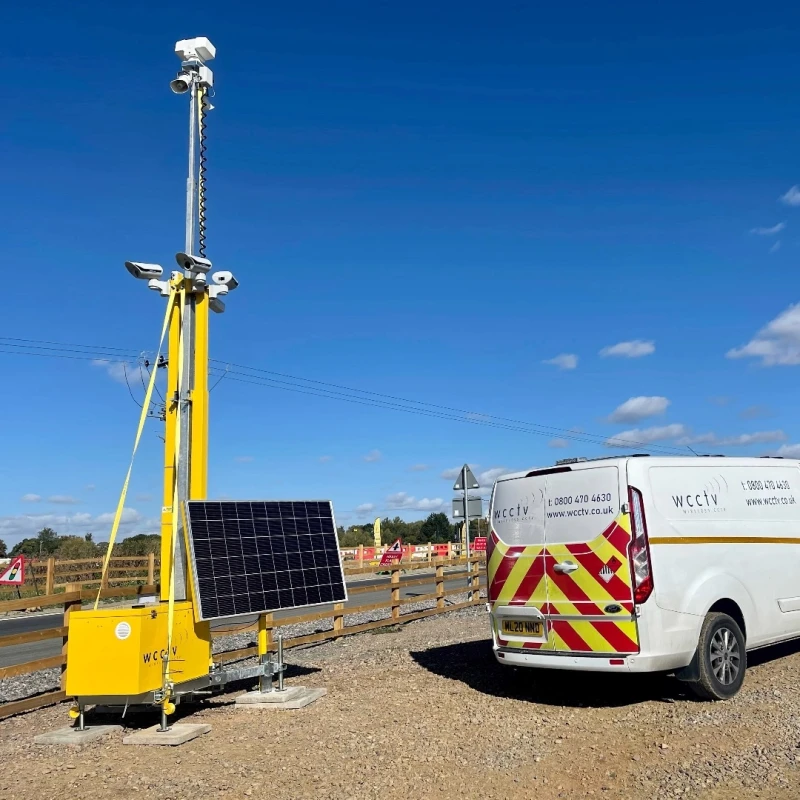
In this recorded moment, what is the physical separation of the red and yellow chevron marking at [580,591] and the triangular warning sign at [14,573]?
1957 centimetres

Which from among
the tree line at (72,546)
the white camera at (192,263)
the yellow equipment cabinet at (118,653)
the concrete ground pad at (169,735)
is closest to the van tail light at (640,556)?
the concrete ground pad at (169,735)

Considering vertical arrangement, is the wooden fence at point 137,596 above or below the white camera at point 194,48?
below

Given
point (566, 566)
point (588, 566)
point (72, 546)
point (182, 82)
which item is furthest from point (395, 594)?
point (72, 546)

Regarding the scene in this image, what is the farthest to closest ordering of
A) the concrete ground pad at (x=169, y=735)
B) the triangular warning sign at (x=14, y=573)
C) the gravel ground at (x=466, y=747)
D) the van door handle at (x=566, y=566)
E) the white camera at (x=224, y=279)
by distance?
the triangular warning sign at (x=14, y=573), the white camera at (x=224, y=279), the van door handle at (x=566, y=566), the concrete ground pad at (x=169, y=735), the gravel ground at (x=466, y=747)

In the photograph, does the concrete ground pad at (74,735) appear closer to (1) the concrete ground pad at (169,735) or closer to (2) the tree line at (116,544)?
(1) the concrete ground pad at (169,735)

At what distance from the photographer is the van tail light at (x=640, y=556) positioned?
264 inches

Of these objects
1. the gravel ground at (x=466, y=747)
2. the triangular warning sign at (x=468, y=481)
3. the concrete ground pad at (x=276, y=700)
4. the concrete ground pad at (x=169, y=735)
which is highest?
the triangular warning sign at (x=468, y=481)

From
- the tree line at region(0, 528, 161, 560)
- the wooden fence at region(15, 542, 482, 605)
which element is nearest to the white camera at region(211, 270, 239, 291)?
the wooden fence at region(15, 542, 482, 605)

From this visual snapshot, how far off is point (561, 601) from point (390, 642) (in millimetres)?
5471

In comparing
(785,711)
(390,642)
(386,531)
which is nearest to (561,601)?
(785,711)

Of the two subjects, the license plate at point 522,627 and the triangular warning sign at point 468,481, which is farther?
the triangular warning sign at point 468,481

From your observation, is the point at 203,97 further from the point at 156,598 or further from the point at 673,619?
the point at 673,619

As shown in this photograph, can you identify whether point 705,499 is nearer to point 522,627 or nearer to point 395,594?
point 522,627

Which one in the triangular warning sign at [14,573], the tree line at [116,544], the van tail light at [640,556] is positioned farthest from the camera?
the tree line at [116,544]
